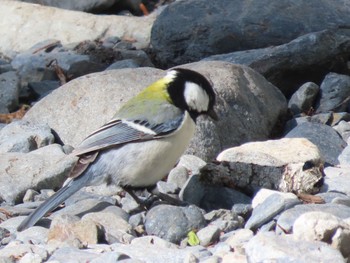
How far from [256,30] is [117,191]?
3.00 metres

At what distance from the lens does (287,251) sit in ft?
16.9

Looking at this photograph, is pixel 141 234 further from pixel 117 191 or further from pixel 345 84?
pixel 345 84

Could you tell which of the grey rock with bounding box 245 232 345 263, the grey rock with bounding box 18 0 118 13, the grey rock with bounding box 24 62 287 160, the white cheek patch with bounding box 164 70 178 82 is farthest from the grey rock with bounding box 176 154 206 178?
the grey rock with bounding box 18 0 118 13

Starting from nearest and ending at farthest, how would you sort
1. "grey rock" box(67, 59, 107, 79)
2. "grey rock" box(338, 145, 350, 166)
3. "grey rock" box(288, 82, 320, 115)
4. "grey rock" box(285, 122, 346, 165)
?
"grey rock" box(338, 145, 350, 166) → "grey rock" box(285, 122, 346, 165) → "grey rock" box(288, 82, 320, 115) → "grey rock" box(67, 59, 107, 79)

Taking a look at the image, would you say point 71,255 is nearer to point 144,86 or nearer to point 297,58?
point 144,86

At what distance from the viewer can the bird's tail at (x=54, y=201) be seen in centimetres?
620

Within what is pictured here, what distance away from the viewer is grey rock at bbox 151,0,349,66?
944 cm

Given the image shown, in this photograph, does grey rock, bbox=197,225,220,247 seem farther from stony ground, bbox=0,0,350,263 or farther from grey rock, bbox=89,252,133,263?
grey rock, bbox=89,252,133,263

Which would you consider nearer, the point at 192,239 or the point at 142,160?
the point at 192,239

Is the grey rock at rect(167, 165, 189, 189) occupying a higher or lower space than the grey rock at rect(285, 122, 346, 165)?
higher

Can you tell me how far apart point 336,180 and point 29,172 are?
202cm

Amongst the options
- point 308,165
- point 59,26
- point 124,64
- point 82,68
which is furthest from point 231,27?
point 308,165

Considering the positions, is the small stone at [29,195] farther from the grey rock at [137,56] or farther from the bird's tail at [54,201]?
the grey rock at [137,56]

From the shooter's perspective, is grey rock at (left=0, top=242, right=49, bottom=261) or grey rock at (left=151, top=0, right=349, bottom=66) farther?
grey rock at (left=151, top=0, right=349, bottom=66)
